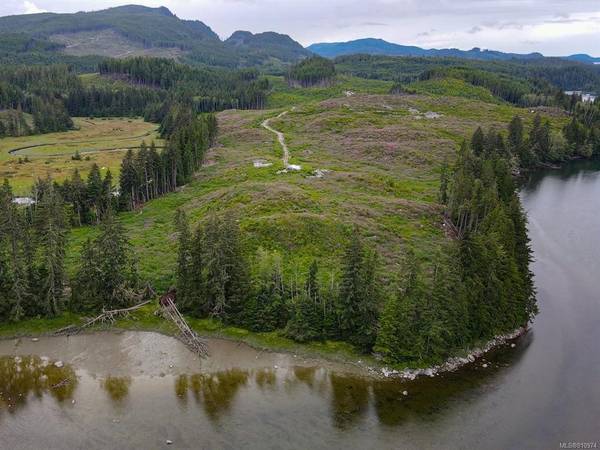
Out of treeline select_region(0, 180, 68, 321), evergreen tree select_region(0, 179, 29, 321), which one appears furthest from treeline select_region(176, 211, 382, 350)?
evergreen tree select_region(0, 179, 29, 321)

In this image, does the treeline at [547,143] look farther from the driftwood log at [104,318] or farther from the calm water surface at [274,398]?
the driftwood log at [104,318]

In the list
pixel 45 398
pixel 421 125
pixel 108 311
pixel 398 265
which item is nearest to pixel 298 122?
pixel 421 125

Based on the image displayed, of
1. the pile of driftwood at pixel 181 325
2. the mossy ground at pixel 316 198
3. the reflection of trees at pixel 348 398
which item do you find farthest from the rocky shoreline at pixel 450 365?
the pile of driftwood at pixel 181 325

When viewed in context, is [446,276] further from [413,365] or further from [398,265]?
[398,265]

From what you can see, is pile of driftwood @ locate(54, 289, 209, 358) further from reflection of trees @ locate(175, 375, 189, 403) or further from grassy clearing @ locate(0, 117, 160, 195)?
grassy clearing @ locate(0, 117, 160, 195)

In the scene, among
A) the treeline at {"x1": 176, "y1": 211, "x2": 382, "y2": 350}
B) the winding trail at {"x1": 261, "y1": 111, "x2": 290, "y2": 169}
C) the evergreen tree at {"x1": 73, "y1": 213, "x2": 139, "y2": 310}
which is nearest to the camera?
the treeline at {"x1": 176, "y1": 211, "x2": 382, "y2": 350}

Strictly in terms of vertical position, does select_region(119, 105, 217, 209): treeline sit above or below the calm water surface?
above
